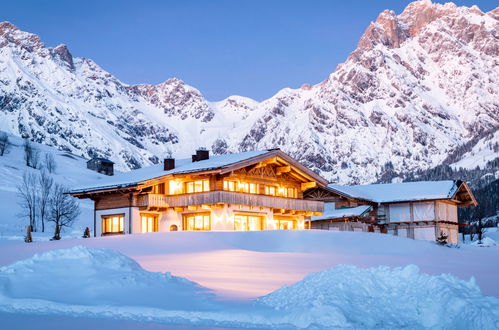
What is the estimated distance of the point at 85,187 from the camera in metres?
46.6

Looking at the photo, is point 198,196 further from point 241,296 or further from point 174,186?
point 241,296

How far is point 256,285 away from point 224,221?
27.9m

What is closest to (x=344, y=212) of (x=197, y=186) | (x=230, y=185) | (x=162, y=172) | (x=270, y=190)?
(x=270, y=190)

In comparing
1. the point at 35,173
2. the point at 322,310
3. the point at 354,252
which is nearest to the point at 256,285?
the point at 322,310

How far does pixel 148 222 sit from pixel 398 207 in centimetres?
2702

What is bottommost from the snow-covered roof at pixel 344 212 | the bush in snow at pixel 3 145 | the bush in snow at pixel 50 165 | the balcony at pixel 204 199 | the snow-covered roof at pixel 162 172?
the snow-covered roof at pixel 344 212

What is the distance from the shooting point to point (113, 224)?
46.3 m

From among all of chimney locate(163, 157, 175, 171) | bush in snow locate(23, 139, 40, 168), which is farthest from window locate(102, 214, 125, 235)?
bush in snow locate(23, 139, 40, 168)

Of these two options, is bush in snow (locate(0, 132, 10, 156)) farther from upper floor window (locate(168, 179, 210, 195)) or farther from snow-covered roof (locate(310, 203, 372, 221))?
upper floor window (locate(168, 179, 210, 195))

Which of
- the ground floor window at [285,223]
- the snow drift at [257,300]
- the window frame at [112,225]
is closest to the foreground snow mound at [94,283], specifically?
the snow drift at [257,300]

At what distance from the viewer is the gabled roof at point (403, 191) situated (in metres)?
59.8

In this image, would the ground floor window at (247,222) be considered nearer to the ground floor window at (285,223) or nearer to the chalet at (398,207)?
the ground floor window at (285,223)

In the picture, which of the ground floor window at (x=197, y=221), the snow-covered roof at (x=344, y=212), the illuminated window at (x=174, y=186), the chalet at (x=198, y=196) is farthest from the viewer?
the snow-covered roof at (x=344, y=212)

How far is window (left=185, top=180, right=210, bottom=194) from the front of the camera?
4597 cm
